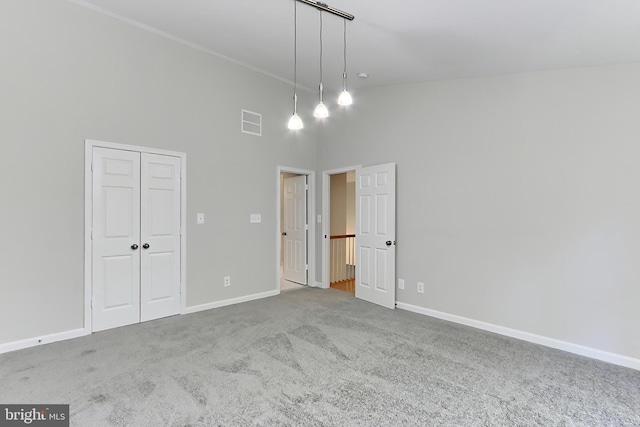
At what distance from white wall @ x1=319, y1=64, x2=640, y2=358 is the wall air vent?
1.86m

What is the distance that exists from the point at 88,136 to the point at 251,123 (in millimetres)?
2030

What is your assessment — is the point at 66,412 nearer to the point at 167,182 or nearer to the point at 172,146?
the point at 167,182

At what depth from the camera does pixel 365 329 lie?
11.7 ft

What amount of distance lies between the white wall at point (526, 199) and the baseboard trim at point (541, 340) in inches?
2.1

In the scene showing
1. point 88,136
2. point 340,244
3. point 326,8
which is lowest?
point 340,244

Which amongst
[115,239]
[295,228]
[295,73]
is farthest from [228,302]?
[295,73]

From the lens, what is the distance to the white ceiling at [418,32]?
7.85 feet

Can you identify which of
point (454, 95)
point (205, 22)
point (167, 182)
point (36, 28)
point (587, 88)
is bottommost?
point (167, 182)

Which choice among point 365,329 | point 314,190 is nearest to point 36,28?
point 314,190

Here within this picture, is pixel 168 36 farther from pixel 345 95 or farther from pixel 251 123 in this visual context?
pixel 345 95

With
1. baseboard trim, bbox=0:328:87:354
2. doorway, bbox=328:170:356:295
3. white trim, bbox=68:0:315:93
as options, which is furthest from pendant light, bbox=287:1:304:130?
baseboard trim, bbox=0:328:87:354

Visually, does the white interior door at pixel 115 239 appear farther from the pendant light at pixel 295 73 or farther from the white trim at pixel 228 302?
the pendant light at pixel 295 73

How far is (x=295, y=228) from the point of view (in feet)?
18.6

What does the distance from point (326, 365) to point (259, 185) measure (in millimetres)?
2862
